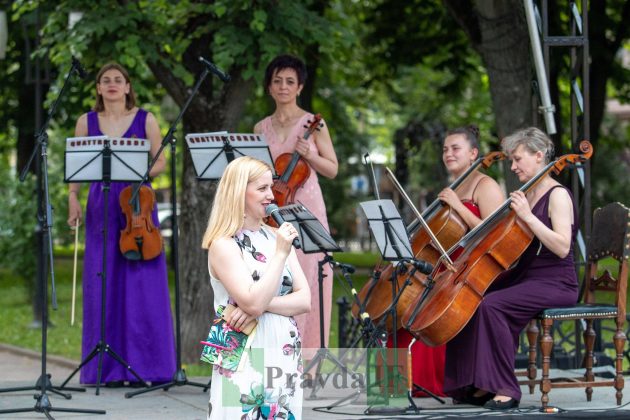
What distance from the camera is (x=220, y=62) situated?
9.31 meters

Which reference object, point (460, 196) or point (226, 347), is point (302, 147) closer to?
point (460, 196)

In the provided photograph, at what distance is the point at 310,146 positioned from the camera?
24.0 feet

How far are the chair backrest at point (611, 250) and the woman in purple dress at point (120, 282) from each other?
2934 mm

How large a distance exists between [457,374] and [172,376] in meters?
2.13

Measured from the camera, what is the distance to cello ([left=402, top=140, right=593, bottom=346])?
630 centimetres

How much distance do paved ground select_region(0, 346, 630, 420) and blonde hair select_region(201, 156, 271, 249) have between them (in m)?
1.95

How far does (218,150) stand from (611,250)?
8.57 feet

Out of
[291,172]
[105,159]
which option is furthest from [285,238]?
[105,159]

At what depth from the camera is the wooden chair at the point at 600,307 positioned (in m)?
6.69

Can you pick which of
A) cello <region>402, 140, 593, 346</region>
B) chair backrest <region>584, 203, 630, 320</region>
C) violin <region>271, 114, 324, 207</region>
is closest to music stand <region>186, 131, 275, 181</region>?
violin <region>271, 114, 324, 207</region>

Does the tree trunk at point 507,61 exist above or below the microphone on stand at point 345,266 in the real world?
above

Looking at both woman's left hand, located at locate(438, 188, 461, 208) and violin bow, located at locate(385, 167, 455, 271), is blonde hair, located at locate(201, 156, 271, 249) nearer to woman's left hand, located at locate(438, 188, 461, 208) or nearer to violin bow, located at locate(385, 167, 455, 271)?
violin bow, located at locate(385, 167, 455, 271)

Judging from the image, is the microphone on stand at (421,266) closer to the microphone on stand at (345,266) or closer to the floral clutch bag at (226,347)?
the microphone on stand at (345,266)

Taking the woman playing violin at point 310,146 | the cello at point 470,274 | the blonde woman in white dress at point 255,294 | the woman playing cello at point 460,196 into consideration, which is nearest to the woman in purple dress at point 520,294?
the cello at point 470,274
